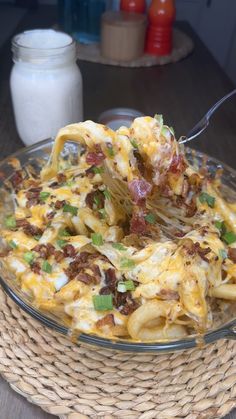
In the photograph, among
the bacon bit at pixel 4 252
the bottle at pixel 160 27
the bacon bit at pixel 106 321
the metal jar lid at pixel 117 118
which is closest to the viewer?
the bacon bit at pixel 106 321

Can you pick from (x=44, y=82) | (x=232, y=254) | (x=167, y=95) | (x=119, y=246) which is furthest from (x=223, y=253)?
(x=167, y=95)

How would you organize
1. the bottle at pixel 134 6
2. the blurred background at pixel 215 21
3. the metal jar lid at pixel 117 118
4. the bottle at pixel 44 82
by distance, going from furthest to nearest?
the blurred background at pixel 215 21
the bottle at pixel 134 6
the metal jar lid at pixel 117 118
the bottle at pixel 44 82

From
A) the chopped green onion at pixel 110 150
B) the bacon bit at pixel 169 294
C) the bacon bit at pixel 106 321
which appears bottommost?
the bacon bit at pixel 106 321

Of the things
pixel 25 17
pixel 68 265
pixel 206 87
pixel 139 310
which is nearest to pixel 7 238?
pixel 68 265

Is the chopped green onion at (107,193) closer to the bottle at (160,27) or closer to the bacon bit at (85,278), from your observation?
the bacon bit at (85,278)

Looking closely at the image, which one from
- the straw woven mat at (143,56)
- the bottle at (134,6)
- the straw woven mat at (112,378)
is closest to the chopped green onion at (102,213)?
the straw woven mat at (112,378)

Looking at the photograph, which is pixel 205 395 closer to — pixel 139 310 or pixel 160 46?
pixel 139 310
